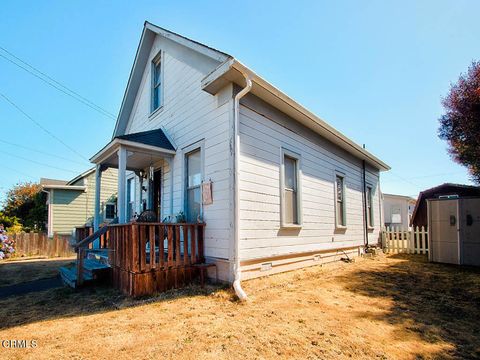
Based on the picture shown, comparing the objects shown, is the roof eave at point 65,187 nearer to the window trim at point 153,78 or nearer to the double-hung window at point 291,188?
the window trim at point 153,78

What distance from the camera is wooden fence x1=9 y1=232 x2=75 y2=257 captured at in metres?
12.8

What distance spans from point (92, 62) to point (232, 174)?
35.9 ft

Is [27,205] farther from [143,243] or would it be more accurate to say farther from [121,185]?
[143,243]

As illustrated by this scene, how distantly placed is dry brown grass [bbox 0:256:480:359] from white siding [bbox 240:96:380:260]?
1.00 m

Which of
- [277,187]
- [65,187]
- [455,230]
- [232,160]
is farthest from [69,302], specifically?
[65,187]

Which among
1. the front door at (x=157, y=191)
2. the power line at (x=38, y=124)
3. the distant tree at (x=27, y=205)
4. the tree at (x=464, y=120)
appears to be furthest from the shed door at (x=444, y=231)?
the distant tree at (x=27, y=205)

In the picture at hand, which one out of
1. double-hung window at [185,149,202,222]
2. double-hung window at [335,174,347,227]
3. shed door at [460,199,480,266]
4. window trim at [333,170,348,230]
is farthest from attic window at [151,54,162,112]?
shed door at [460,199,480,266]

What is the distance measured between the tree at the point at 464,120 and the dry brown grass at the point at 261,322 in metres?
6.41

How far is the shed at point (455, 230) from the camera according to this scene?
7969 millimetres

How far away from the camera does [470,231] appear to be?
8.03 m

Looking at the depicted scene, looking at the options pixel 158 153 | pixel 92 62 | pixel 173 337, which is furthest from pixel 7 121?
pixel 173 337

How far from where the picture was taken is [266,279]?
221 inches

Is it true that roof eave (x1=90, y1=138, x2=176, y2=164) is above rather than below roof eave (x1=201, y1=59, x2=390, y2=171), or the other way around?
below

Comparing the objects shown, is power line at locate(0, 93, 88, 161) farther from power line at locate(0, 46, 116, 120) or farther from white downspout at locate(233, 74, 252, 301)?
white downspout at locate(233, 74, 252, 301)
